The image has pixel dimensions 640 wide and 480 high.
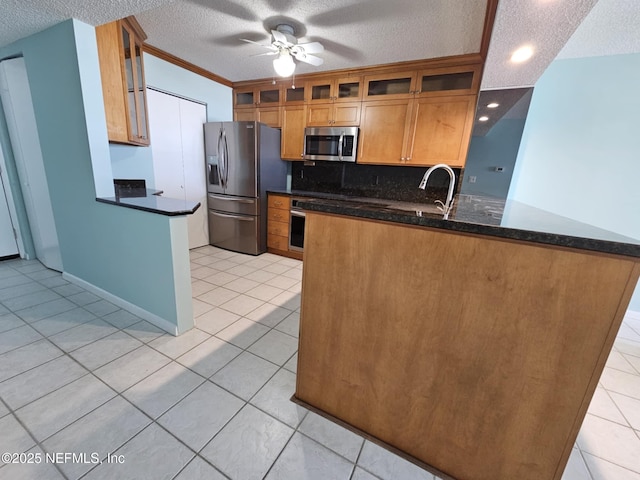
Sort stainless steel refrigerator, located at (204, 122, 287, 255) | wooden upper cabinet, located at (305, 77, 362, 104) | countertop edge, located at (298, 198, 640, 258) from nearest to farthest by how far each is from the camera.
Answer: countertop edge, located at (298, 198, 640, 258) → wooden upper cabinet, located at (305, 77, 362, 104) → stainless steel refrigerator, located at (204, 122, 287, 255)

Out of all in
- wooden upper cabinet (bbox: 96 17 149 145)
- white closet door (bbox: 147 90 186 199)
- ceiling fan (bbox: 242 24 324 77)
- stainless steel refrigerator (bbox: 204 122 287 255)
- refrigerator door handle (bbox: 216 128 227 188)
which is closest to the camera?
wooden upper cabinet (bbox: 96 17 149 145)

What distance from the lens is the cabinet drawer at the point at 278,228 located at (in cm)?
A: 361

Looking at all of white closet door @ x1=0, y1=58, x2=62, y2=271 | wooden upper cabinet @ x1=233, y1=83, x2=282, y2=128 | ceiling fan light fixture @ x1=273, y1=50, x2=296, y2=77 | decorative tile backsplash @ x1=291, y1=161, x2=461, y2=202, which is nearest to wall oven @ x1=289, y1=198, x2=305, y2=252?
decorative tile backsplash @ x1=291, y1=161, x2=461, y2=202

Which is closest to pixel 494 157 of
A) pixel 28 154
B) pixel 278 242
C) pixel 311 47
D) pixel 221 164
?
pixel 311 47

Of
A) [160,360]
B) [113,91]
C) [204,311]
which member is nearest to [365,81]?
[113,91]

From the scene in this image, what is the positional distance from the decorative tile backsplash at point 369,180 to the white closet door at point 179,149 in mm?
1405

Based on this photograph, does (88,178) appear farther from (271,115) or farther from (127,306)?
(271,115)

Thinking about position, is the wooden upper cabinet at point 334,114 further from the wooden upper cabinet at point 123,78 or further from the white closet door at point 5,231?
the white closet door at point 5,231

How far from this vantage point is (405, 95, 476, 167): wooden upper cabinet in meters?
2.74

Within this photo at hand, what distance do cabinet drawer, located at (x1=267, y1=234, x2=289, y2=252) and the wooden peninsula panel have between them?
2.46 metres

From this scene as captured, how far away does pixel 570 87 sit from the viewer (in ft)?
8.50

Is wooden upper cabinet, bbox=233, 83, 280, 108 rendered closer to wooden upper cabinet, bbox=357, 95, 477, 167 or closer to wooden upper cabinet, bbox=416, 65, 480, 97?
wooden upper cabinet, bbox=357, 95, 477, 167

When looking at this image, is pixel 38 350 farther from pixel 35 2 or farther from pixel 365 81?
pixel 365 81

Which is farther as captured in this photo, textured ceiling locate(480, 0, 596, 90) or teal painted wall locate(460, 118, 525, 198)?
teal painted wall locate(460, 118, 525, 198)
